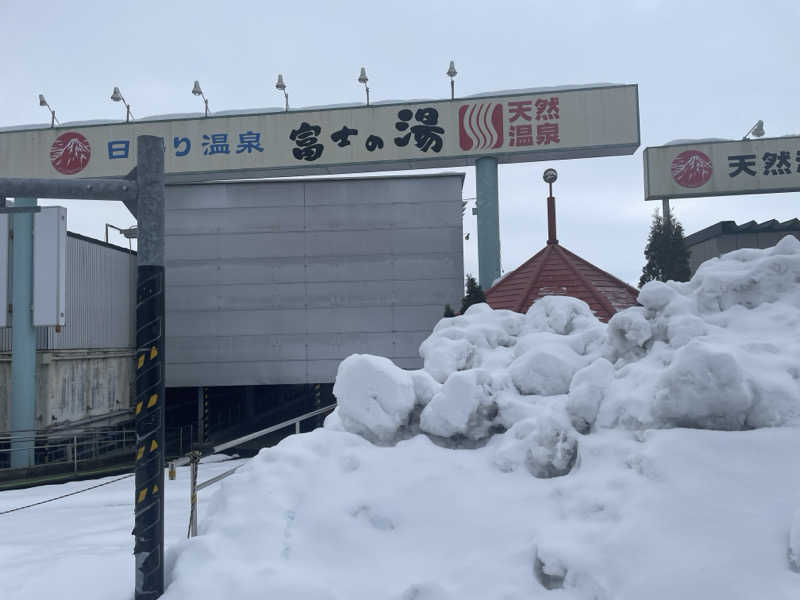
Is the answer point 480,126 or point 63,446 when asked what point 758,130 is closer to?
point 480,126

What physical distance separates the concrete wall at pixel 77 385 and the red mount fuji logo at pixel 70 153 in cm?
630

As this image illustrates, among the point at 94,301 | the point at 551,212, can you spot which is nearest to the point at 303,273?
the point at 94,301

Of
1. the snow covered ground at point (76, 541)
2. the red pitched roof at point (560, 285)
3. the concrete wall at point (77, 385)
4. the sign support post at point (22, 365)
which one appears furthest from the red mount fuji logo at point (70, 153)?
the red pitched roof at point (560, 285)

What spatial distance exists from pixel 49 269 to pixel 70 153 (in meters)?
5.94

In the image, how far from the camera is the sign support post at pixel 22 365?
1520cm

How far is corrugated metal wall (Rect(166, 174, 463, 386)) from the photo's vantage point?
18969 mm

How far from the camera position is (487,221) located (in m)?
19.1

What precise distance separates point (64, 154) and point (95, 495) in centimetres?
1344

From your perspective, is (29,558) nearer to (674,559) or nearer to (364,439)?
(364,439)

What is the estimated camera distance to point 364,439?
20.5 ft

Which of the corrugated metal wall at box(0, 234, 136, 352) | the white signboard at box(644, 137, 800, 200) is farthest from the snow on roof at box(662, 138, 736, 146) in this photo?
the corrugated metal wall at box(0, 234, 136, 352)

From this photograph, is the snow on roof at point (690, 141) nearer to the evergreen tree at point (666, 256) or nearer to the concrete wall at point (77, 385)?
the evergreen tree at point (666, 256)

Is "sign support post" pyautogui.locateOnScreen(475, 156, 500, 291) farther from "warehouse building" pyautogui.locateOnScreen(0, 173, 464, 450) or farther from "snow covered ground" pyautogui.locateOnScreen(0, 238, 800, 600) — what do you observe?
"snow covered ground" pyautogui.locateOnScreen(0, 238, 800, 600)

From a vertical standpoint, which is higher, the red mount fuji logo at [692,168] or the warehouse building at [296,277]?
the red mount fuji logo at [692,168]
